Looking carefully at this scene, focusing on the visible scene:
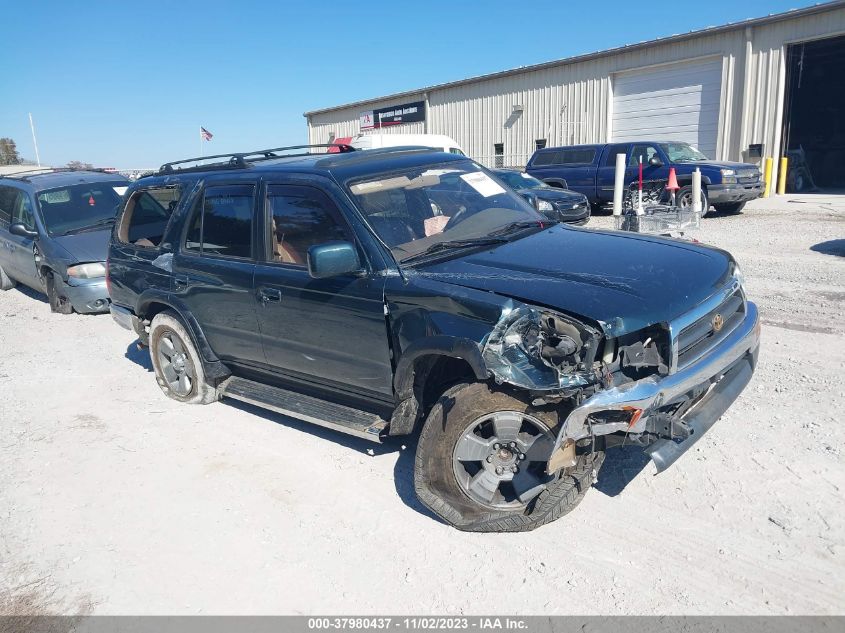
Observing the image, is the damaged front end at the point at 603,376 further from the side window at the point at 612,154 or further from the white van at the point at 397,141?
the white van at the point at 397,141

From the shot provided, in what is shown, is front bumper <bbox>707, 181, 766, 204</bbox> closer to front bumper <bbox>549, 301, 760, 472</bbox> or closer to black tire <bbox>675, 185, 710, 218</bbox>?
black tire <bbox>675, 185, 710, 218</bbox>

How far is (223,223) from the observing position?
16.5 ft

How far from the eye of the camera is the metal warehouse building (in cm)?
2005

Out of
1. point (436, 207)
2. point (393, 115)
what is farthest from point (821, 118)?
point (436, 207)

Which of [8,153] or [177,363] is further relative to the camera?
Answer: [8,153]

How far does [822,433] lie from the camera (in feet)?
14.0

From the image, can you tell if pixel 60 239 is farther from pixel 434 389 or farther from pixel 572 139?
pixel 572 139

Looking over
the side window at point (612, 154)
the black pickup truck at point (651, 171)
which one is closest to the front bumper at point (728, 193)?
the black pickup truck at point (651, 171)

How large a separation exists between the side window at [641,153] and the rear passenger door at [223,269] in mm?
13089

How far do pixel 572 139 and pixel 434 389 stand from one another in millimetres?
23694

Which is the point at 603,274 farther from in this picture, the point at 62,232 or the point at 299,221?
the point at 62,232

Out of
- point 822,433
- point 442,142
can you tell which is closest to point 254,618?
point 822,433

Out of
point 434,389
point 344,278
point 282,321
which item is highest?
point 344,278

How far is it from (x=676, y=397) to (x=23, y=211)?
1021cm
